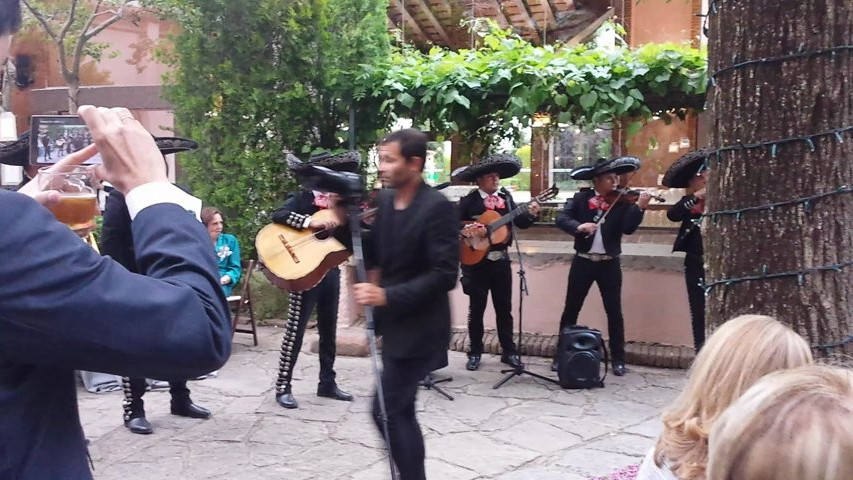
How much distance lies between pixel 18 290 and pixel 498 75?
6.40 metres

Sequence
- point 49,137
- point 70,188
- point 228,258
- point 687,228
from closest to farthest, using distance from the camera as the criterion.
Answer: point 70,188, point 49,137, point 687,228, point 228,258

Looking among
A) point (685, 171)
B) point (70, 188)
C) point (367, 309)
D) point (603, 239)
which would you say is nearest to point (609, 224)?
point (603, 239)

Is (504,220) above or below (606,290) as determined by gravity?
above

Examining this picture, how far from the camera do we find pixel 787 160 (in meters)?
2.70

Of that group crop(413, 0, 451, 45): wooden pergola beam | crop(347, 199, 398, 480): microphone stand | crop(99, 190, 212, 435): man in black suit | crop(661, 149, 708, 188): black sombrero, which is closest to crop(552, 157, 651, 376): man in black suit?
crop(661, 149, 708, 188): black sombrero

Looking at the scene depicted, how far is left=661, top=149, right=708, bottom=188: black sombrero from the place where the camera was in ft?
22.8

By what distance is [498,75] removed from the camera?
7.16 m

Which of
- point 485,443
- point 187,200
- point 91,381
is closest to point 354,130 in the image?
point 91,381

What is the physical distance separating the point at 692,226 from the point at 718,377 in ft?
16.5

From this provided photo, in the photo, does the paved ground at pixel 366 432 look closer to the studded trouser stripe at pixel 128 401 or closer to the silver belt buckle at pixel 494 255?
the studded trouser stripe at pixel 128 401

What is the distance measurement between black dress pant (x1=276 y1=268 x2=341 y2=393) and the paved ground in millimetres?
307

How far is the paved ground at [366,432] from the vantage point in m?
4.77

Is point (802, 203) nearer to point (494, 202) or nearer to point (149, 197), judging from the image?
point (149, 197)

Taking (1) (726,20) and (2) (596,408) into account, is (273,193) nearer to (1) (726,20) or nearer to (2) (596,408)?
(2) (596,408)
